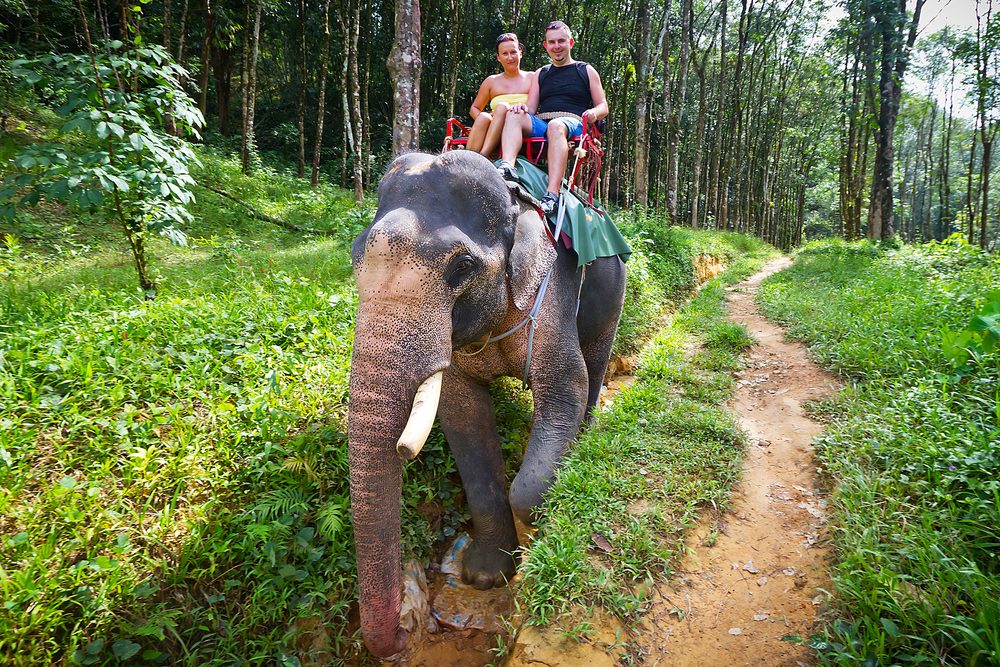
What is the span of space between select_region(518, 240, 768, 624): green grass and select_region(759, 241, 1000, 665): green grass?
2.29 feet

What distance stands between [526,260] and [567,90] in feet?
7.54

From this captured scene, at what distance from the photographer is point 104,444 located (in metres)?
2.99

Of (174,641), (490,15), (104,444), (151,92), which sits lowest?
(174,641)

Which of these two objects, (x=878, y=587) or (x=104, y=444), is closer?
(x=878, y=587)

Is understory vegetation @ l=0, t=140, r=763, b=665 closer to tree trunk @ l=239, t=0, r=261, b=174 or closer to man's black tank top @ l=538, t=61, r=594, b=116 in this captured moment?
man's black tank top @ l=538, t=61, r=594, b=116

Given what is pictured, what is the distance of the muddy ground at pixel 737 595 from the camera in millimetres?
2354

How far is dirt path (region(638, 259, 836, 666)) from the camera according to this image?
2371 millimetres

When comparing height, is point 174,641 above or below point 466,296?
below

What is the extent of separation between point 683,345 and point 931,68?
2969cm

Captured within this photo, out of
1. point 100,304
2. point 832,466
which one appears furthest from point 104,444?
point 832,466

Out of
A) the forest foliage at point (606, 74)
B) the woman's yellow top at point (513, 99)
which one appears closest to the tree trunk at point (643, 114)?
the forest foliage at point (606, 74)

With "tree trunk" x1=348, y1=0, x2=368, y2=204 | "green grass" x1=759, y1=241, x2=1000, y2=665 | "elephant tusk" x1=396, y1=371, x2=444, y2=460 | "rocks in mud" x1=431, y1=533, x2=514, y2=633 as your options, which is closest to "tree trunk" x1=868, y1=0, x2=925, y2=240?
"green grass" x1=759, y1=241, x2=1000, y2=665

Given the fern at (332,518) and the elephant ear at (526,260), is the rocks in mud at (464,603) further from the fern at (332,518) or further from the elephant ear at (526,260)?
the elephant ear at (526,260)

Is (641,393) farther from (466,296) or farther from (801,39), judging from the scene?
(801,39)
